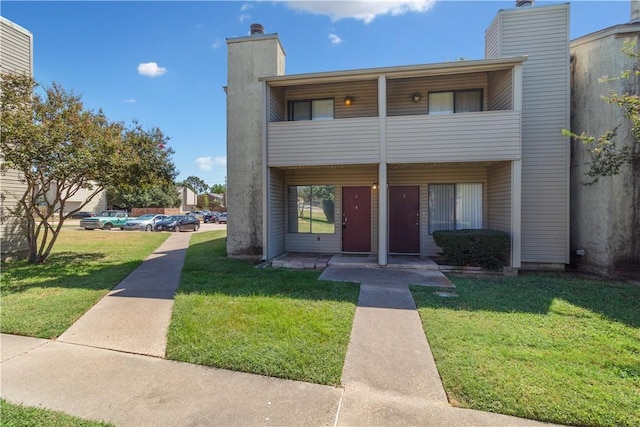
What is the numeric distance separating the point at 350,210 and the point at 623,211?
696 centimetres

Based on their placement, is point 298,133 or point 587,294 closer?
point 587,294

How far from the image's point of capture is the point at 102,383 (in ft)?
10.2

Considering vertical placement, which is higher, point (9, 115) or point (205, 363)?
point (9, 115)

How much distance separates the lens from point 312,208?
1041 centimetres

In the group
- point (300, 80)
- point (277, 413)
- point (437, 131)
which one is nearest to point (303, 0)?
point (300, 80)

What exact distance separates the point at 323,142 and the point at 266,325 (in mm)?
5594

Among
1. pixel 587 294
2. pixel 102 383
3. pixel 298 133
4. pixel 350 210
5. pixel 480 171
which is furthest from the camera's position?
pixel 350 210

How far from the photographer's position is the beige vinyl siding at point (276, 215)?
9.12 metres

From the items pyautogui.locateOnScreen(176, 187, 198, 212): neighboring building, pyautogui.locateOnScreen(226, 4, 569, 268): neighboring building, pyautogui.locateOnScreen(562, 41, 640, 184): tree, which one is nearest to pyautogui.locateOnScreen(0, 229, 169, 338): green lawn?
pyautogui.locateOnScreen(226, 4, 569, 268): neighboring building

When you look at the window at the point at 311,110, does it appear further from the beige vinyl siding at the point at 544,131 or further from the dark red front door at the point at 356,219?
the beige vinyl siding at the point at 544,131

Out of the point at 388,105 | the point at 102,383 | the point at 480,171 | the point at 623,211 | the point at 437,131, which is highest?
the point at 388,105

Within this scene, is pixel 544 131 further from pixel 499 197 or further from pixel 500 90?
pixel 499 197

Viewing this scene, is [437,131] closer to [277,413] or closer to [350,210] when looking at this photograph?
[350,210]

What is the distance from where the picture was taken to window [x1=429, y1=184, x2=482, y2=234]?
964 cm
